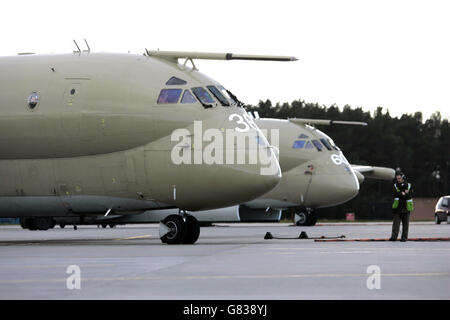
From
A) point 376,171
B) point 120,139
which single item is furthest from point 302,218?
point 120,139

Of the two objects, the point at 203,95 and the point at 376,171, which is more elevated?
the point at 203,95

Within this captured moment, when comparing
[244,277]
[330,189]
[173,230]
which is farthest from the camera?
[330,189]

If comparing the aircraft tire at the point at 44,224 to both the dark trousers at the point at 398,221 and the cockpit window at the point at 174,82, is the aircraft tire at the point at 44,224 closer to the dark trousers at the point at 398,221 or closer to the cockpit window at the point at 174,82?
the cockpit window at the point at 174,82

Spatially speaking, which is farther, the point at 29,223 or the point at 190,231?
the point at 29,223

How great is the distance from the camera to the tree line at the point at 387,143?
115 metres

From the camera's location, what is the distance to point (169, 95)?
25484 millimetres

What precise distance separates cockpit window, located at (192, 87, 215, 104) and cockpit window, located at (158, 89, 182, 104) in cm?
44

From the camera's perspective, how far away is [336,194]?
157 ft

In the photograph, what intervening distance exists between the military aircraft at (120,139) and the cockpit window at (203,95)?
3 cm

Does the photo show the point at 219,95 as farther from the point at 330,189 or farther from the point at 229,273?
the point at 330,189

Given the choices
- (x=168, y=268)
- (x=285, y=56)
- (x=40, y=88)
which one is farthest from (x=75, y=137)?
(x=168, y=268)

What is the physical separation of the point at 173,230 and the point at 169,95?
3.61 meters

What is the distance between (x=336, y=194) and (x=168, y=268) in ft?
106

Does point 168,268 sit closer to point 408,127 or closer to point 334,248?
point 334,248
